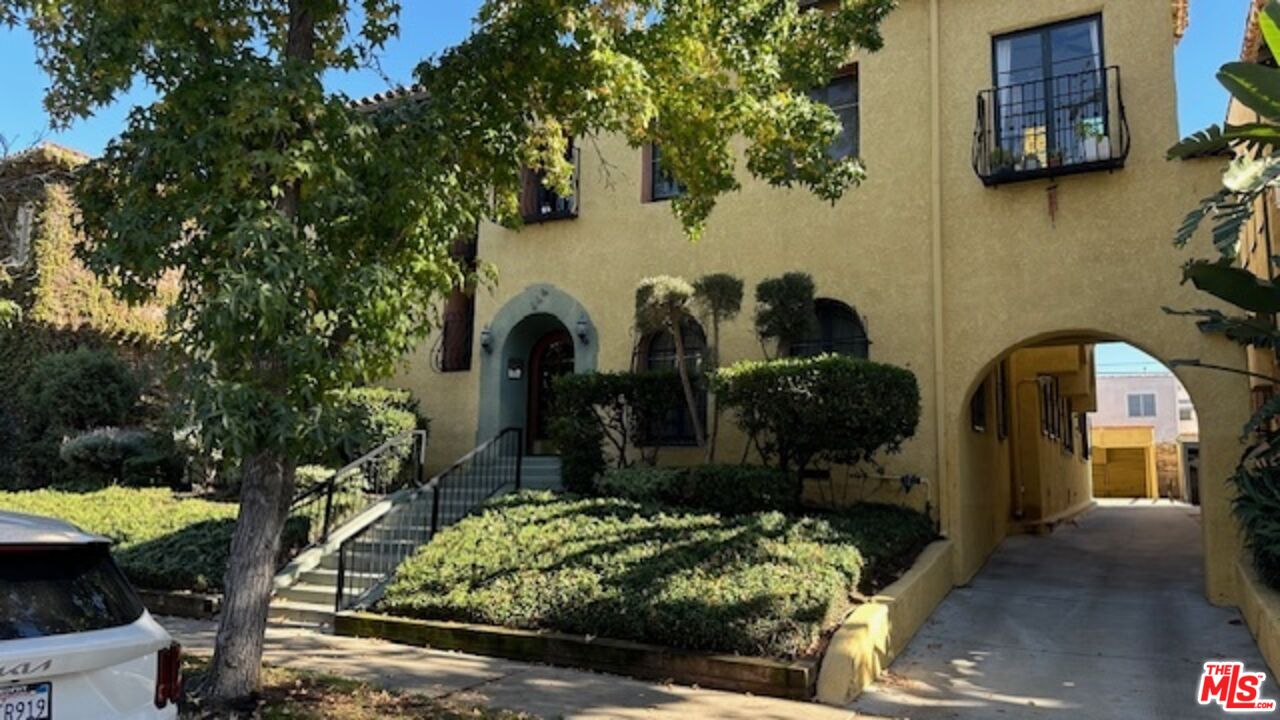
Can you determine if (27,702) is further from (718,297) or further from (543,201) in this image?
(543,201)

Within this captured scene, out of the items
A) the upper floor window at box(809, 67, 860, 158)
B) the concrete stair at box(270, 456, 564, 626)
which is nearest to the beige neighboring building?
the upper floor window at box(809, 67, 860, 158)

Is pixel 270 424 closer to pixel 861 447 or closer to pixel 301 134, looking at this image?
pixel 301 134

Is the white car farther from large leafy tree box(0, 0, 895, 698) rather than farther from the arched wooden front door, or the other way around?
the arched wooden front door

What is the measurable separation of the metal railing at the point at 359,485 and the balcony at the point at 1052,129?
8.31m

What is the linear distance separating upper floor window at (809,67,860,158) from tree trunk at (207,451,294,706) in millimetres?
8923

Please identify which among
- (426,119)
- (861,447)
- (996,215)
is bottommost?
(861,447)

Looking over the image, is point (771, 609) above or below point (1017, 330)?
below

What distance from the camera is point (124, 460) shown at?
14.7 meters

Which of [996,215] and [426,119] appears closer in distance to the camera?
[426,119]

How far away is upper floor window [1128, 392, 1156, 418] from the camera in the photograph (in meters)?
46.8

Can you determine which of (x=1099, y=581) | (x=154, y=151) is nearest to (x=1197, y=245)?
(x=1099, y=581)

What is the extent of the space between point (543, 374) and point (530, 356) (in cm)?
37

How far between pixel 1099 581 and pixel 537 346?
890cm

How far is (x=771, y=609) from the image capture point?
23.1ft
